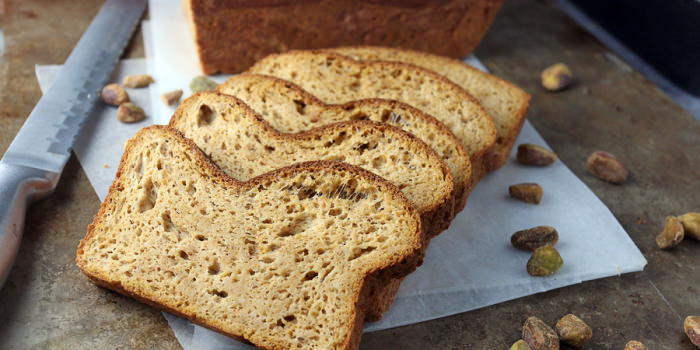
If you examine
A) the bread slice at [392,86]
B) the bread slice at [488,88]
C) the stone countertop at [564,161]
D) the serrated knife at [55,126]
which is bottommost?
the stone countertop at [564,161]

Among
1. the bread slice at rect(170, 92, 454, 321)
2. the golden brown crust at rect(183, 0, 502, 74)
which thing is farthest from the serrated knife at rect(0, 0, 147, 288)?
the bread slice at rect(170, 92, 454, 321)

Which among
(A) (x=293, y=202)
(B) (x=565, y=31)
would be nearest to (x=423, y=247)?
(A) (x=293, y=202)

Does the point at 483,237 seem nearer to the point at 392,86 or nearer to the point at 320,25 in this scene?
the point at 392,86

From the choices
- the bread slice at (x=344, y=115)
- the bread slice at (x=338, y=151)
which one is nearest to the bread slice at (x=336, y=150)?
the bread slice at (x=338, y=151)

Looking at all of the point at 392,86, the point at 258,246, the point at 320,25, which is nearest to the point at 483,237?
the point at 392,86

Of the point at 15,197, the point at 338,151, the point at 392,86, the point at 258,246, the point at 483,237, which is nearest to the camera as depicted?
the point at 258,246

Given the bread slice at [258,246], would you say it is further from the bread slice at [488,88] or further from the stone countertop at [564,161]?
the bread slice at [488,88]

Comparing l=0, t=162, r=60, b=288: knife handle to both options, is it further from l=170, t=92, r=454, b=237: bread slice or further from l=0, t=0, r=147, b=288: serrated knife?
l=170, t=92, r=454, b=237: bread slice
